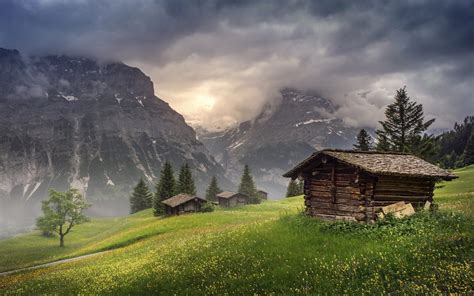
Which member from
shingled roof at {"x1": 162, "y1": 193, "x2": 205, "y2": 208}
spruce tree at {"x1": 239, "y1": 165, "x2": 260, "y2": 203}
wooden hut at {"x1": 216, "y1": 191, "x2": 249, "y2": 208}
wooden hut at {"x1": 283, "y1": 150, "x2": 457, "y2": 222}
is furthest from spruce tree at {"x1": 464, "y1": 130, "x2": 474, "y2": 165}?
wooden hut at {"x1": 283, "y1": 150, "x2": 457, "y2": 222}

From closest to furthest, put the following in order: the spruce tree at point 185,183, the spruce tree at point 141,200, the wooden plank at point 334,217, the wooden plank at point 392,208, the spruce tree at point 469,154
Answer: the wooden plank at point 392,208
the wooden plank at point 334,217
the spruce tree at point 185,183
the spruce tree at point 469,154
the spruce tree at point 141,200

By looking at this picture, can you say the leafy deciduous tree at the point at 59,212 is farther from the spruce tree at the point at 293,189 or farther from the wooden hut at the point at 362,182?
the spruce tree at the point at 293,189

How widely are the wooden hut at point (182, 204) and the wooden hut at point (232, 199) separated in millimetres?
24476

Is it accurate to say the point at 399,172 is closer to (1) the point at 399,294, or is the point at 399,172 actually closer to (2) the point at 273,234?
(2) the point at 273,234

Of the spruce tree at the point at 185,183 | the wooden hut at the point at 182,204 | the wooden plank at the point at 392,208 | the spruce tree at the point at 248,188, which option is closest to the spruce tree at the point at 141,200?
the spruce tree at the point at 185,183

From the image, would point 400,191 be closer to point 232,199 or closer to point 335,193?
point 335,193

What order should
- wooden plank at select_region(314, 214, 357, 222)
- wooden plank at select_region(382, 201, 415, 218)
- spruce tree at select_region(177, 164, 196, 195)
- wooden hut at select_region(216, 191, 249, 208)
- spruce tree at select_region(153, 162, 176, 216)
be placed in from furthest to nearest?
1. wooden hut at select_region(216, 191, 249, 208)
2. spruce tree at select_region(177, 164, 196, 195)
3. spruce tree at select_region(153, 162, 176, 216)
4. wooden plank at select_region(314, 214, 357, 222)
5. wooden plank at select_region(382, 201, 415, 218)

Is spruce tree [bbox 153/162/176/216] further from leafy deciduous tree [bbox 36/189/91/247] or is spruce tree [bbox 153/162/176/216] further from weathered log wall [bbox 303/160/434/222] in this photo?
weathered log wall [bbox 303/160/434/222]

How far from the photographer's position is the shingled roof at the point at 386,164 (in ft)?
72.3

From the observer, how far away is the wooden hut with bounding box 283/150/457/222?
22.5m

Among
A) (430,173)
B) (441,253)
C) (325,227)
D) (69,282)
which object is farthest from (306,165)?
(69,282)

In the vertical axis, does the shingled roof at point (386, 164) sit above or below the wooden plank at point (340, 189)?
above

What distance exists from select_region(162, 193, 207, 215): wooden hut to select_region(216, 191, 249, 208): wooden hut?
80.3ft

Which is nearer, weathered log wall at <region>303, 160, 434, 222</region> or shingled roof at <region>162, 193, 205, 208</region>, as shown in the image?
weathered log wall at <region>303, 160, 434, 222</region>
